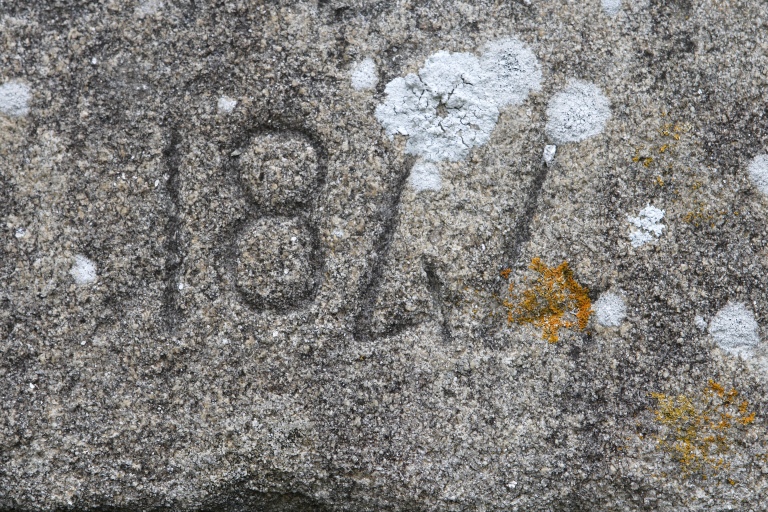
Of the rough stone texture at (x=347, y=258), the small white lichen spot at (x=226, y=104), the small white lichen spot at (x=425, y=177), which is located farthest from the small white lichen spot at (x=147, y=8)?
the small white lichen spot at (x=425, y=177)

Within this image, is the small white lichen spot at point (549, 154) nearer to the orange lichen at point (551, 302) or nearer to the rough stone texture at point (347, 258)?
the rough stone texture at point (347, 258)

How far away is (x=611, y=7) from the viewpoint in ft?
3.91

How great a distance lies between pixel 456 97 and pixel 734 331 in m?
0.61

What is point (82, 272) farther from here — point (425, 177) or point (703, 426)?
point (703, 426)

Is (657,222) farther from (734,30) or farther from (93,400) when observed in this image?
(93,400)

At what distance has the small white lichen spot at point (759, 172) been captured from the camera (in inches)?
45.9

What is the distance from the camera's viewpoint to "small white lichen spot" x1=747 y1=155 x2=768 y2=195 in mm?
1165

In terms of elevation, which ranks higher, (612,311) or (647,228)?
(647,228)

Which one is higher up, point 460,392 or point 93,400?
point 460,392

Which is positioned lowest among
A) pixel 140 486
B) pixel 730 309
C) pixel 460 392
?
pixel 140 486

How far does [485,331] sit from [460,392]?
11 cm

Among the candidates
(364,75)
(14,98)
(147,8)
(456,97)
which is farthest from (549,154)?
(14,98)

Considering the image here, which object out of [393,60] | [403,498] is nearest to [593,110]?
[393,60]

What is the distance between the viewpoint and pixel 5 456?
1.14m
